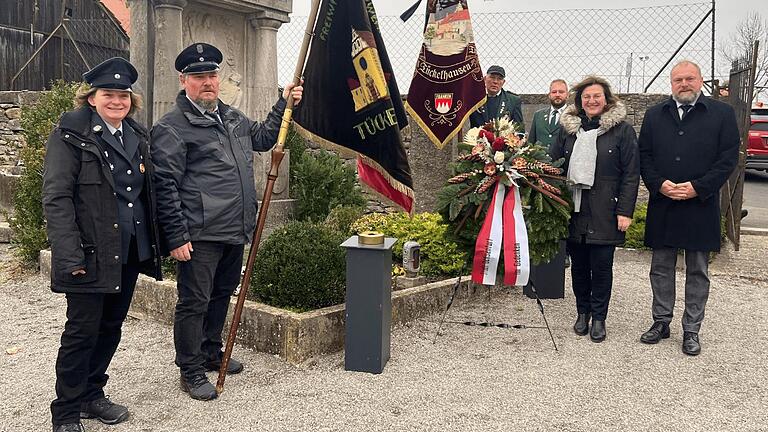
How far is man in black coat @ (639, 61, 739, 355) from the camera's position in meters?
4.64

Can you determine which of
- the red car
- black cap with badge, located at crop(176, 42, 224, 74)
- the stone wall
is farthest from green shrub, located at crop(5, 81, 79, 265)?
the red car

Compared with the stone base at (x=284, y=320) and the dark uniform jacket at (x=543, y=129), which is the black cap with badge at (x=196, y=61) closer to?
the stone base at (x=284, y=320)

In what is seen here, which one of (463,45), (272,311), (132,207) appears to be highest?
(463,45)

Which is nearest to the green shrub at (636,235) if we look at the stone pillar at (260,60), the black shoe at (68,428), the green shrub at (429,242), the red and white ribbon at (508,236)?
the green shrub at (429,242)

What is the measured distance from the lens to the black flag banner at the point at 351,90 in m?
4.35

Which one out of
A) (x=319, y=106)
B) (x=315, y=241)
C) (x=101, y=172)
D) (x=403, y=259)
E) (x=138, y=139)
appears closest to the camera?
(x=101, y=172)

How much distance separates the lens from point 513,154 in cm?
486

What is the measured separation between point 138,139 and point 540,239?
288 centimetres

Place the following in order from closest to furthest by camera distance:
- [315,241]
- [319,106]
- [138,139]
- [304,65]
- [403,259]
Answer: [138,139]
[304,65]
[319,106]
[315,241]
[403,259]

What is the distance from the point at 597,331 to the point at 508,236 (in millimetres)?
994

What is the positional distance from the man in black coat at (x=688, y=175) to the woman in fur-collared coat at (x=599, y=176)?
0.63 ft

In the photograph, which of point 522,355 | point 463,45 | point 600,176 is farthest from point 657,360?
point 463,45

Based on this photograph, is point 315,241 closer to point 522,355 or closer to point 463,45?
point 522,355

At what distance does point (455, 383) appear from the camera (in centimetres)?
407
